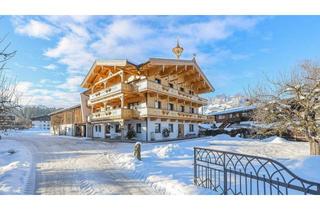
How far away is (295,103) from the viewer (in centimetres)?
1031

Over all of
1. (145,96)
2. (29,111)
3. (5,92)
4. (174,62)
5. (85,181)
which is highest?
(174,62)

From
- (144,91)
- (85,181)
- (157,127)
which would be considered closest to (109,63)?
(144,91)

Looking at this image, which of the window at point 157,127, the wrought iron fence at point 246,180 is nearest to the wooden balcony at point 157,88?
the window at point 157,127

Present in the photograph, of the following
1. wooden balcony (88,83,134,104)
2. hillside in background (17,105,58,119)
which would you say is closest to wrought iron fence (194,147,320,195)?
hillside in background (17,105,58,119)

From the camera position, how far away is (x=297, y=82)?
404 inches

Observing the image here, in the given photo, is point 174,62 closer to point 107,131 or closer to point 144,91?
point 144,91

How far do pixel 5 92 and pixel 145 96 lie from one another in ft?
36.7

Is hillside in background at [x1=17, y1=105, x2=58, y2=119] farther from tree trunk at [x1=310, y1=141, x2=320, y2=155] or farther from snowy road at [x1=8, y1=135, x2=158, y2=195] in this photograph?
tree trunk at [x1=310, y1=141, x2=320, y2=155]

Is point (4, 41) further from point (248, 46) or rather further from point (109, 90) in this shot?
point (109, 90)

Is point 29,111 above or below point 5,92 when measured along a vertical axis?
below

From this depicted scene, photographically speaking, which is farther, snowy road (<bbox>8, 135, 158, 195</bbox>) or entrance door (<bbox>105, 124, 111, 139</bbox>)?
entrance door (<bbox>105, 124, 111, 139</bbox>)

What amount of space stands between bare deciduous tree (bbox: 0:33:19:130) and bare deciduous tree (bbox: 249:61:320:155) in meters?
10.1

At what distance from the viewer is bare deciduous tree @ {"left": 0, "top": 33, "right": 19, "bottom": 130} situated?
19.0 ft

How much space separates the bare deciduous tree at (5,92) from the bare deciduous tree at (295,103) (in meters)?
10.1
